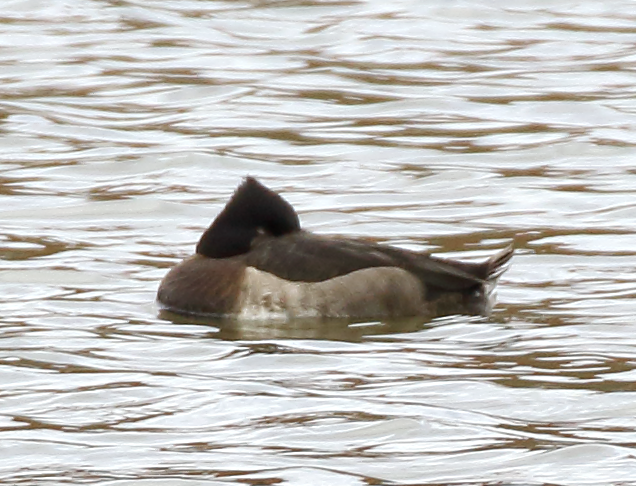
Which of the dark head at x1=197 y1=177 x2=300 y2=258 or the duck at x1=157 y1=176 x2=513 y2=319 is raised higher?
the dark head at x1=197 y1=177 x2=300 y2=258

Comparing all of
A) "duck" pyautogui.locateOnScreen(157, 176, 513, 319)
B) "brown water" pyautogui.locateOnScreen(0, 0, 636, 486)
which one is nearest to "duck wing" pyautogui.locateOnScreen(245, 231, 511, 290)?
"duck" pyautogui.locateOnScreen(157, 176, 513, 319)

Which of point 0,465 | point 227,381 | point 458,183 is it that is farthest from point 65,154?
point 0,465

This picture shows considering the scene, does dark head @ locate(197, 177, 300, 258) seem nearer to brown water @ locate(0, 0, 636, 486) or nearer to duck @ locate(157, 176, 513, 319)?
duck @ locate(157, 176, 513, 319)

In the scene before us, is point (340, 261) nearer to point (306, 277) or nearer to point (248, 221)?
point (306, 277)

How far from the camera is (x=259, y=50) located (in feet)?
59.0

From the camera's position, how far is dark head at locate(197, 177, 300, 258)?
9.87 meters

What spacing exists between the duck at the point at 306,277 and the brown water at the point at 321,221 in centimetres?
15

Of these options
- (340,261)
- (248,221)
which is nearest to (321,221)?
(248,221)

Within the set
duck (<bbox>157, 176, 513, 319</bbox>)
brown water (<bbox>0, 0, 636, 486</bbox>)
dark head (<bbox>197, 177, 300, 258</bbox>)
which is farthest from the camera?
dark head (<bbox>197, 177, 300, 258</bbox>)

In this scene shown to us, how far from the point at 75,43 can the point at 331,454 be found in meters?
11.8

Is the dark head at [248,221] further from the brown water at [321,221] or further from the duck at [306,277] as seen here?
the brown water at [321,221]

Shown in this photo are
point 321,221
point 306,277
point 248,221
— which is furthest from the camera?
point 321,221

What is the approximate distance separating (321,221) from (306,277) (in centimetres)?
250

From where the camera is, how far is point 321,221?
12086 mm
